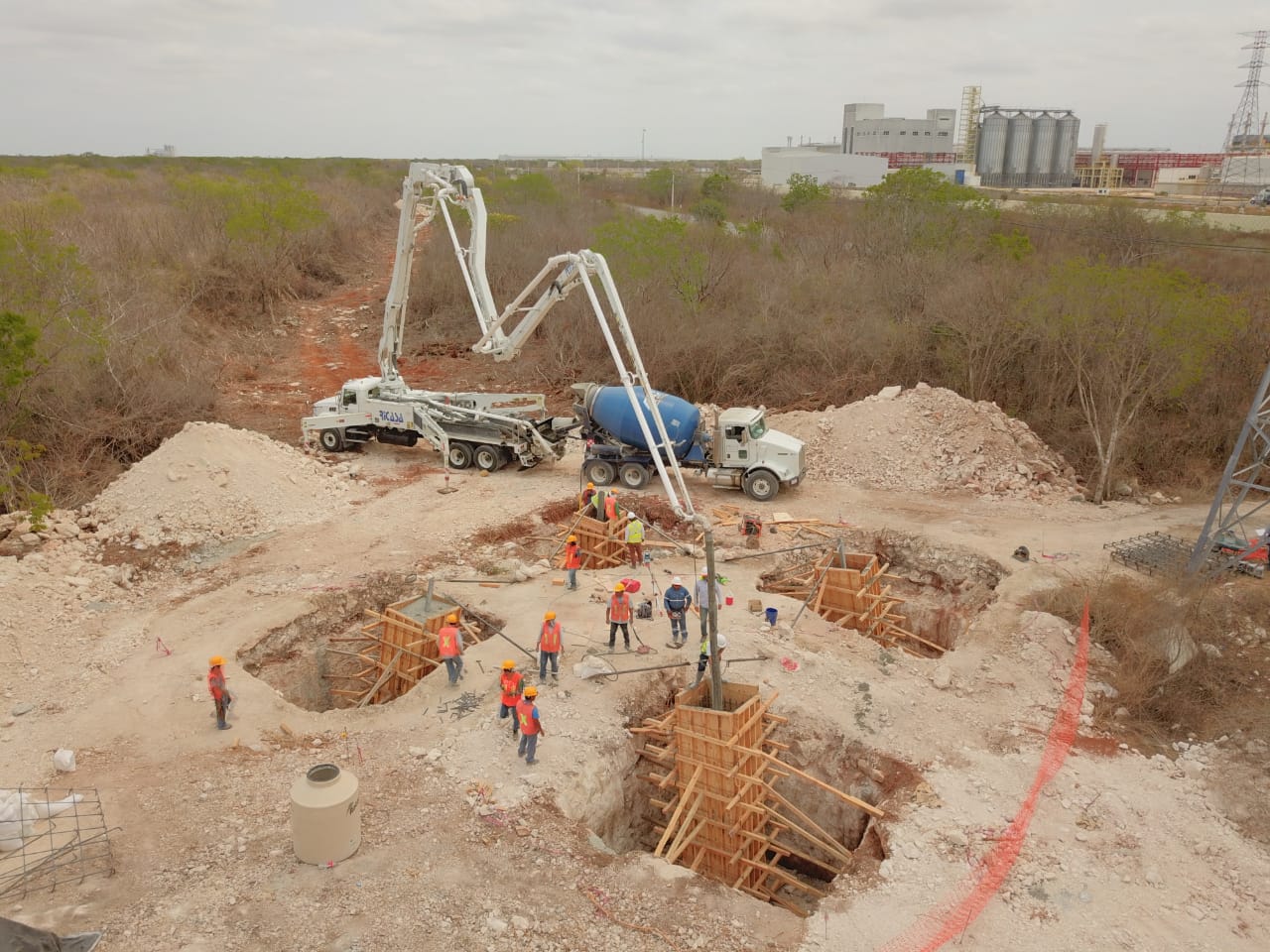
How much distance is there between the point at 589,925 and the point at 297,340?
35702mm

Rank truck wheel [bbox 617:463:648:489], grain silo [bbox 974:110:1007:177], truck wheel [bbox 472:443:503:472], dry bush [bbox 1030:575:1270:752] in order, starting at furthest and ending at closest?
grain silo [bbox 974:110:1007:177]
truck wheel [bbox 472:443:503:472]
truck wheel [bbox 617:463:648:489]
dry bush [bbox 1030:575:1270:752]

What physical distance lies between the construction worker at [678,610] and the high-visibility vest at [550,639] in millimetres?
2126

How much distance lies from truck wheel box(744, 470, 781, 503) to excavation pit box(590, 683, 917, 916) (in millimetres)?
9377

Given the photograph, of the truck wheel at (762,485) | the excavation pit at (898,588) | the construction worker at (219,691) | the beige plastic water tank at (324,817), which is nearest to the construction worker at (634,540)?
the excavation pit at (898,588)

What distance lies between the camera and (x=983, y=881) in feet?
32.3

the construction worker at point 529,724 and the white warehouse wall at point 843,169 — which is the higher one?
the white warehouse wall at point 843,169

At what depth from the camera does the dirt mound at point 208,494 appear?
18.8m

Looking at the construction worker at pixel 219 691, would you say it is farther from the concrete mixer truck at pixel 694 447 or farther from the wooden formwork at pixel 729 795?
the concrete mixer truck at pixel 694 447

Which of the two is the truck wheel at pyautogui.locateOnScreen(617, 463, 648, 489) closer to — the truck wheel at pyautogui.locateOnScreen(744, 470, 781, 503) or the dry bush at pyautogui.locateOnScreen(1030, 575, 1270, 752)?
the truck wheel at pyautogui.locateOnScreen(744, 470, 781, 503)

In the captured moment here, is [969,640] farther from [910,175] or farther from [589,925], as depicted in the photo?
[910,175]

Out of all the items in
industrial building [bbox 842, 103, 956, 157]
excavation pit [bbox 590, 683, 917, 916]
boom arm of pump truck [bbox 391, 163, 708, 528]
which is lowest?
excavation pit [bbox 590, 683, 917, 916]

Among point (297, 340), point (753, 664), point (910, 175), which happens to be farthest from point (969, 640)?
point (297, 340)

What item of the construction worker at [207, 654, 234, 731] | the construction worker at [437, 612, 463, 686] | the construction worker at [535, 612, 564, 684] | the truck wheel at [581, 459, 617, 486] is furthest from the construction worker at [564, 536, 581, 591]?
the construction worker at [207, 654, 234, 731]

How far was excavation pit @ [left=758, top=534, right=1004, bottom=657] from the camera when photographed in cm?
1669
